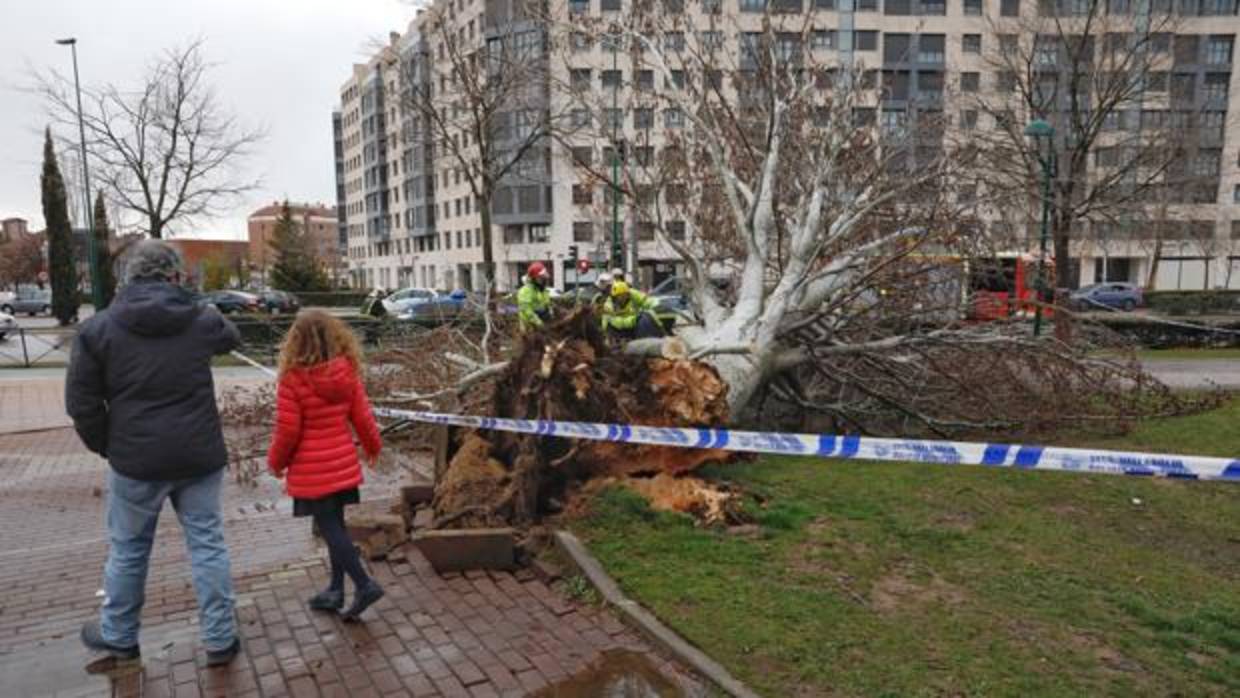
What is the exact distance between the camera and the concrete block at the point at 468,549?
4.76 metres

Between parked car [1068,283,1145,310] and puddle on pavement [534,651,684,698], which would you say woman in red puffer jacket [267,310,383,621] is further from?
parked car [1068,283,1145,310]

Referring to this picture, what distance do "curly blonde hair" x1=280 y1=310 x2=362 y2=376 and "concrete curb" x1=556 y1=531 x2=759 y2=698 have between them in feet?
5.49

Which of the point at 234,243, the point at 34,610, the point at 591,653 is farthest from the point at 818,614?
the point at 234,243

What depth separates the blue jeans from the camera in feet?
11.7

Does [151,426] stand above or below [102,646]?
above

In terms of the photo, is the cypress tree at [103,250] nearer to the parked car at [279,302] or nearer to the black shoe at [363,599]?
the parked car at [279,302]

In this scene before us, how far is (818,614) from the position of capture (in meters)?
3.98

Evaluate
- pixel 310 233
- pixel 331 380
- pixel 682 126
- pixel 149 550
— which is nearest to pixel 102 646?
pixel 149 550

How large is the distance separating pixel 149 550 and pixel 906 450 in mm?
3769

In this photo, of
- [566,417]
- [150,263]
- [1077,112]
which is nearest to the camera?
[150,263]

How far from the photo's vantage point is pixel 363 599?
406 cm

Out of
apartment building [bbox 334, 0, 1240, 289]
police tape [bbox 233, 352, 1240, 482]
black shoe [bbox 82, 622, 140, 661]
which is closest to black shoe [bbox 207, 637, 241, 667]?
black shoe [bbox 82, 622, 140, 661]

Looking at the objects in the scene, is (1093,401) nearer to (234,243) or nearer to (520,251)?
(520,251)

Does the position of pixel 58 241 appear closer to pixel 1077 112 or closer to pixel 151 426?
pixel 1077 112
